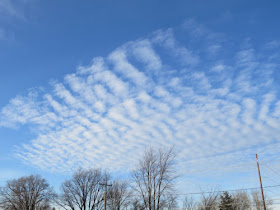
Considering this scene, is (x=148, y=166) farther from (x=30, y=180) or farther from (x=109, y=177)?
(x=30, y=180)

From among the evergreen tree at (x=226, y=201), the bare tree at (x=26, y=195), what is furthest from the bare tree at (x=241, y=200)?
the bare tree at (x=26, y=195)

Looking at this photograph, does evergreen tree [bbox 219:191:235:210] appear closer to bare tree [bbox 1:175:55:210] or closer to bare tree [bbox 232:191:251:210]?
bare tree [bbox 232:191:251:210]

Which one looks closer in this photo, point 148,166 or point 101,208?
point 148,166

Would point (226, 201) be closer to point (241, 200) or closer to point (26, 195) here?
point (241, 200)

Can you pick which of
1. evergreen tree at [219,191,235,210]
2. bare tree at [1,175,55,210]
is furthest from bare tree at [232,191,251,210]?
bare tree at [1,175,55,210]

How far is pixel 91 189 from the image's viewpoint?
66688mm

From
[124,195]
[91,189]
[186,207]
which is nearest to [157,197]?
[124,195]

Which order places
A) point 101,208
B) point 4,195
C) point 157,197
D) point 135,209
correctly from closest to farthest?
1. point 157,197
2. point 101,208
3. point 135,209
4. point 4,195

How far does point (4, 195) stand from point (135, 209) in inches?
1531

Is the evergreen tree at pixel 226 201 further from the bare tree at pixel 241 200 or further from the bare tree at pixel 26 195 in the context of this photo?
the bare tree at pixel 26 195

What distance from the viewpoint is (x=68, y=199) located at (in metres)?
65.9

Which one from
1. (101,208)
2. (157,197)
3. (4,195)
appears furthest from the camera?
(4,195)

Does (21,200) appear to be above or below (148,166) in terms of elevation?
below

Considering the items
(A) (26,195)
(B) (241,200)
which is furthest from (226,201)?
(A) (26,195)
